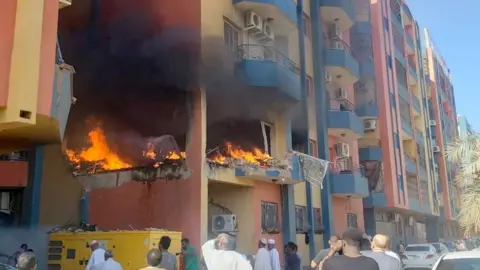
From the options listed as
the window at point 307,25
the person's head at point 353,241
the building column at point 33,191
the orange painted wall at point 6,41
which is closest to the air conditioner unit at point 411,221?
the window at point 307,25

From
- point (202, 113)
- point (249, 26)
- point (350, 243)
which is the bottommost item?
point (350, 243)

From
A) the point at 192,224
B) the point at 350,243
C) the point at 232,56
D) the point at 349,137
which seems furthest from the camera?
the point at 349,137

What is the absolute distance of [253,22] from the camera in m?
14.8

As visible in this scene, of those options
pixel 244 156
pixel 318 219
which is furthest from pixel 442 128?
pixel 244 156

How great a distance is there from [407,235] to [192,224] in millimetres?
24602

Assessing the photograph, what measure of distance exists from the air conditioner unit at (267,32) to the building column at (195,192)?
417cm

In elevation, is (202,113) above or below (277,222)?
above

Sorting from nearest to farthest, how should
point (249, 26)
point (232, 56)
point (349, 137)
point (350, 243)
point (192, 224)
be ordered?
point (350, 243) → point (192, 224) → point (232, 56) → point (249, 26) → point (349, 137)

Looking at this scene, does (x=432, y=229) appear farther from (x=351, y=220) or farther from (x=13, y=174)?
(x=13, y=174)

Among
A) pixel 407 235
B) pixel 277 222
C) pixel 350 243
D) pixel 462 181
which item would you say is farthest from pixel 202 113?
pixel 407 235

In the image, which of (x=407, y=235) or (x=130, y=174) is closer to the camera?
(x=130, y=174)

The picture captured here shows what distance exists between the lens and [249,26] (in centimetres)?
1477

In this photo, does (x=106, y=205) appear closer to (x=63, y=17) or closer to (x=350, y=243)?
(x=63, y=17)

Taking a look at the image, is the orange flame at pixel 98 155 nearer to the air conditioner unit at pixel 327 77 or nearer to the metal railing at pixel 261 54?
the metal railing at pixel 261 54
